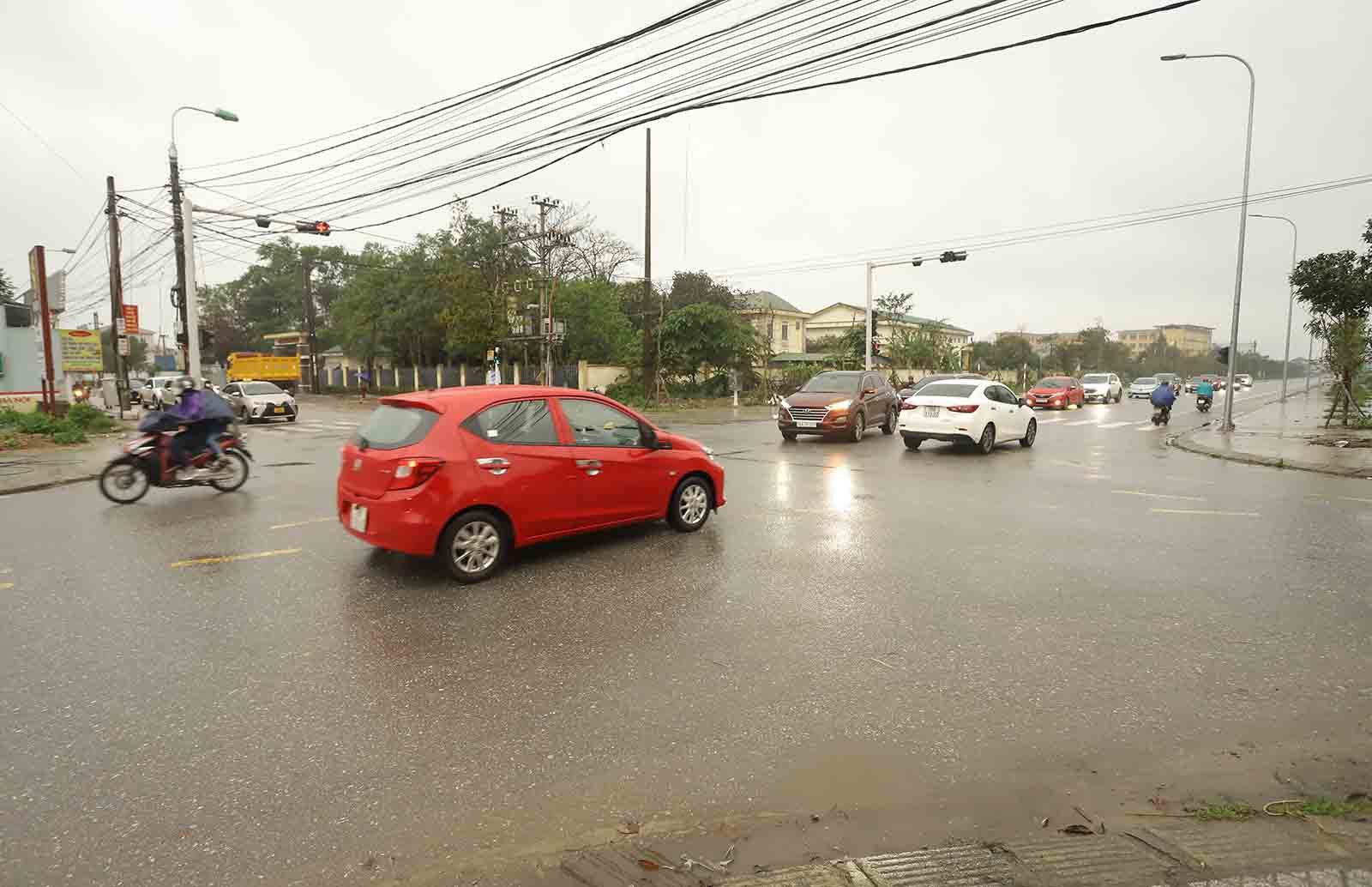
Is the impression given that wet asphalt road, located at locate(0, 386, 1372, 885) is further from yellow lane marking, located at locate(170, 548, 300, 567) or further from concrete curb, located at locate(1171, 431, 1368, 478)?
concrete curb, located at locate(1171, 431, 1368, 478)

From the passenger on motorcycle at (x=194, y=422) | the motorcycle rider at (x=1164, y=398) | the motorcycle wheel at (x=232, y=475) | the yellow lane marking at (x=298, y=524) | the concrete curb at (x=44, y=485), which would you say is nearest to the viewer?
the yellow lane marking at (x=298, y=524)

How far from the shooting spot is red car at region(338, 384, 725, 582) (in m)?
6.10

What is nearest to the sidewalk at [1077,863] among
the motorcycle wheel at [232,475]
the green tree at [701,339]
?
the motorcycle wheel at [232,475]

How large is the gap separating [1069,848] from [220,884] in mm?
2944

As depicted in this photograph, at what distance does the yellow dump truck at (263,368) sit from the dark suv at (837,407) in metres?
38.5

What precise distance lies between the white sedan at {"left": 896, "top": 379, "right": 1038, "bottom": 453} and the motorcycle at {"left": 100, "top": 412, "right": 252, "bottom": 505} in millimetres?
12626

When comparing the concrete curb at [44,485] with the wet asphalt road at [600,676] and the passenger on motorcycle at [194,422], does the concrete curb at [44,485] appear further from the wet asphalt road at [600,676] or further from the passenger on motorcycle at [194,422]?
the wet asphalt road at [600,676]

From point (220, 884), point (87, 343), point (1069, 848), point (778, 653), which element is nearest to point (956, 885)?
point (1069, 848)

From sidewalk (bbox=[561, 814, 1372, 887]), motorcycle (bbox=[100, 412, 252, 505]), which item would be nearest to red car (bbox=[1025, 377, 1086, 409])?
motorcycle (bbox=[100, 412, 252, 505])

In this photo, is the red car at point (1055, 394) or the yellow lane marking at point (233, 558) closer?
the yellow lane marking at point (233, 558)

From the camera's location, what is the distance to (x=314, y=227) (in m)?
22.7

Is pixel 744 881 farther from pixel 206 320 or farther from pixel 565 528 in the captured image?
pixel 206 320

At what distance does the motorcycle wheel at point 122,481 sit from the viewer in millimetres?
10227

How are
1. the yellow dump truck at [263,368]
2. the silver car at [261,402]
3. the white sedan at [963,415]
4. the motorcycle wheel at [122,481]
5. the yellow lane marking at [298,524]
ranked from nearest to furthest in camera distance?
the yellow lane marking at [298,524] < the motorcycle wheel at [122,481] < the white sedan at [963,415] < the silver car at [261,402] < the yellow dump truck at [263,368]
